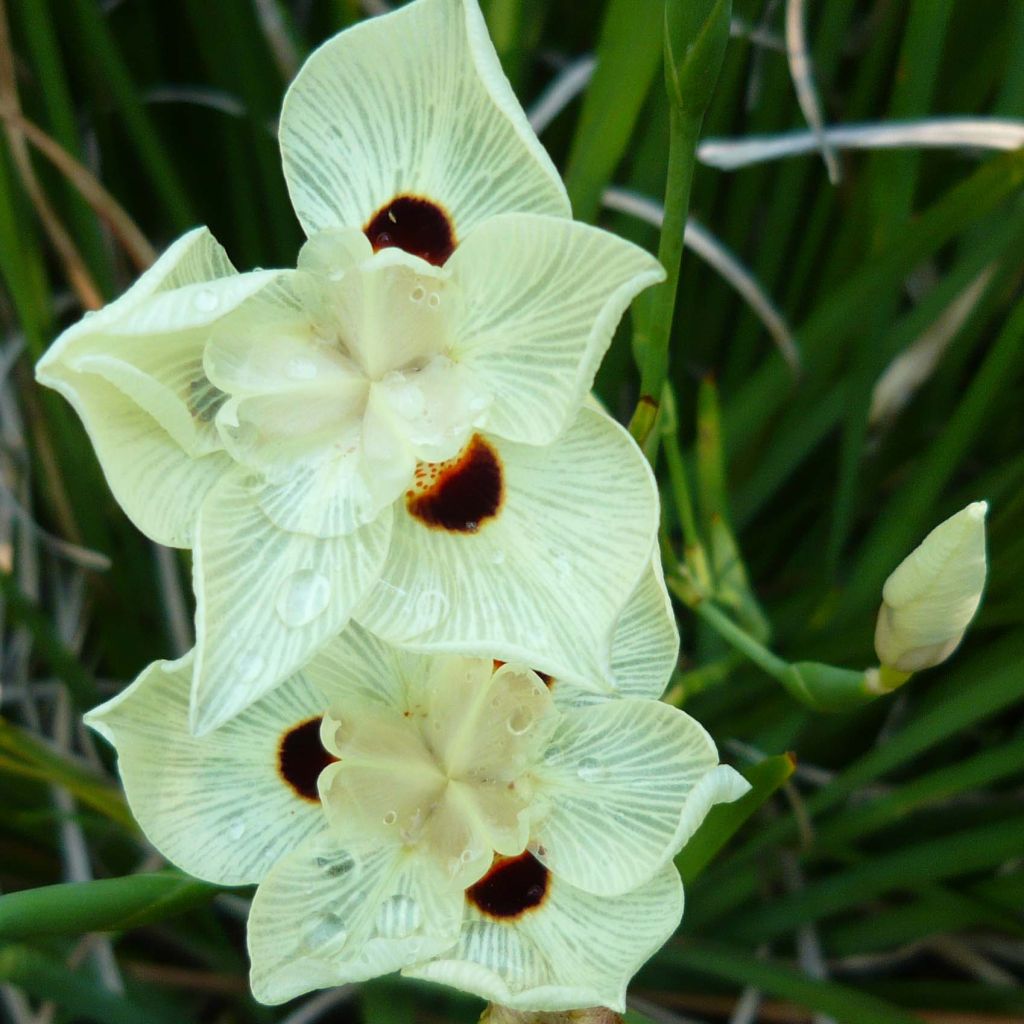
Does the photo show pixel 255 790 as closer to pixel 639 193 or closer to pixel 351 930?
pixel 351 930

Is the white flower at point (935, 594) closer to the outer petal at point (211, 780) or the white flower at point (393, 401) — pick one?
the white flower at point (393, 401)

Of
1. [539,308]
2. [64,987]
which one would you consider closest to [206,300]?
[539,308]

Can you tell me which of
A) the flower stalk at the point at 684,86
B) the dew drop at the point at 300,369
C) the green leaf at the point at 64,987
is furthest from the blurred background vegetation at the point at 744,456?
the dew drop at the point at 300,369

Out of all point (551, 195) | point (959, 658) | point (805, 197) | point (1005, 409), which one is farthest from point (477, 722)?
point (805, 197)

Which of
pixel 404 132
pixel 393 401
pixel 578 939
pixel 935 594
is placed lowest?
pixel 578 939

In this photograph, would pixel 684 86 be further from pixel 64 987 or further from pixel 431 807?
pixel 64 987

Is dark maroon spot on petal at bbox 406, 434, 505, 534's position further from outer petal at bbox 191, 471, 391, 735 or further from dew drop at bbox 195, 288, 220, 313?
dew drop at bbox 195, 288, 220, 313
